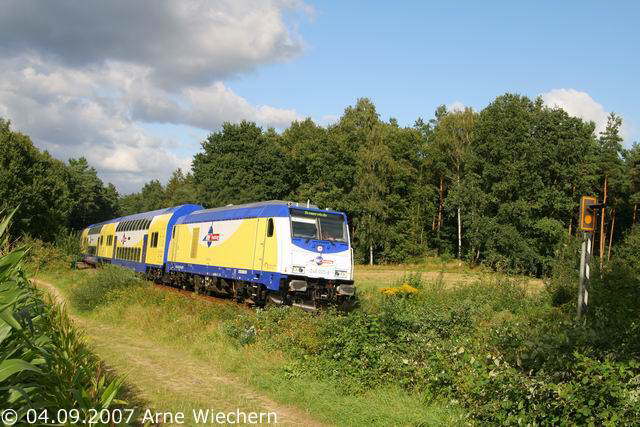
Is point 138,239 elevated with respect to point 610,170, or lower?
lower

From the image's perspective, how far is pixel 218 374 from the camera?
33.8 ft

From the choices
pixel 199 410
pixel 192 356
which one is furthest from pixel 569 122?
pixel 199 410

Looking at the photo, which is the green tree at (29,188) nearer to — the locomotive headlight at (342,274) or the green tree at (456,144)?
the locomotive headlight at (342,274)

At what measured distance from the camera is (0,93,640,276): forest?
41.4 metres

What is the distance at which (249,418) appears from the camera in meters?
7.81

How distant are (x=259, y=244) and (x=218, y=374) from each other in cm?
828

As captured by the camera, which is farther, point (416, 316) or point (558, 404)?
point (416, 316)

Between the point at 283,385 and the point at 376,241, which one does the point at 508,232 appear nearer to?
the point at 376,241

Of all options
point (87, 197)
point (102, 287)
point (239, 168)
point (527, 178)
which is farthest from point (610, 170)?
point (87, 197)

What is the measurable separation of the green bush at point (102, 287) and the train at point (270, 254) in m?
3.24

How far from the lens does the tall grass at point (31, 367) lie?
14.6 feet

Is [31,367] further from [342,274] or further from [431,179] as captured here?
[431,179]

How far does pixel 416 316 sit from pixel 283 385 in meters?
3.49

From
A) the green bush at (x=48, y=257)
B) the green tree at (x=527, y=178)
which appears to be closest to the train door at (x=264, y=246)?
the green bush at (x=48, y=257)
